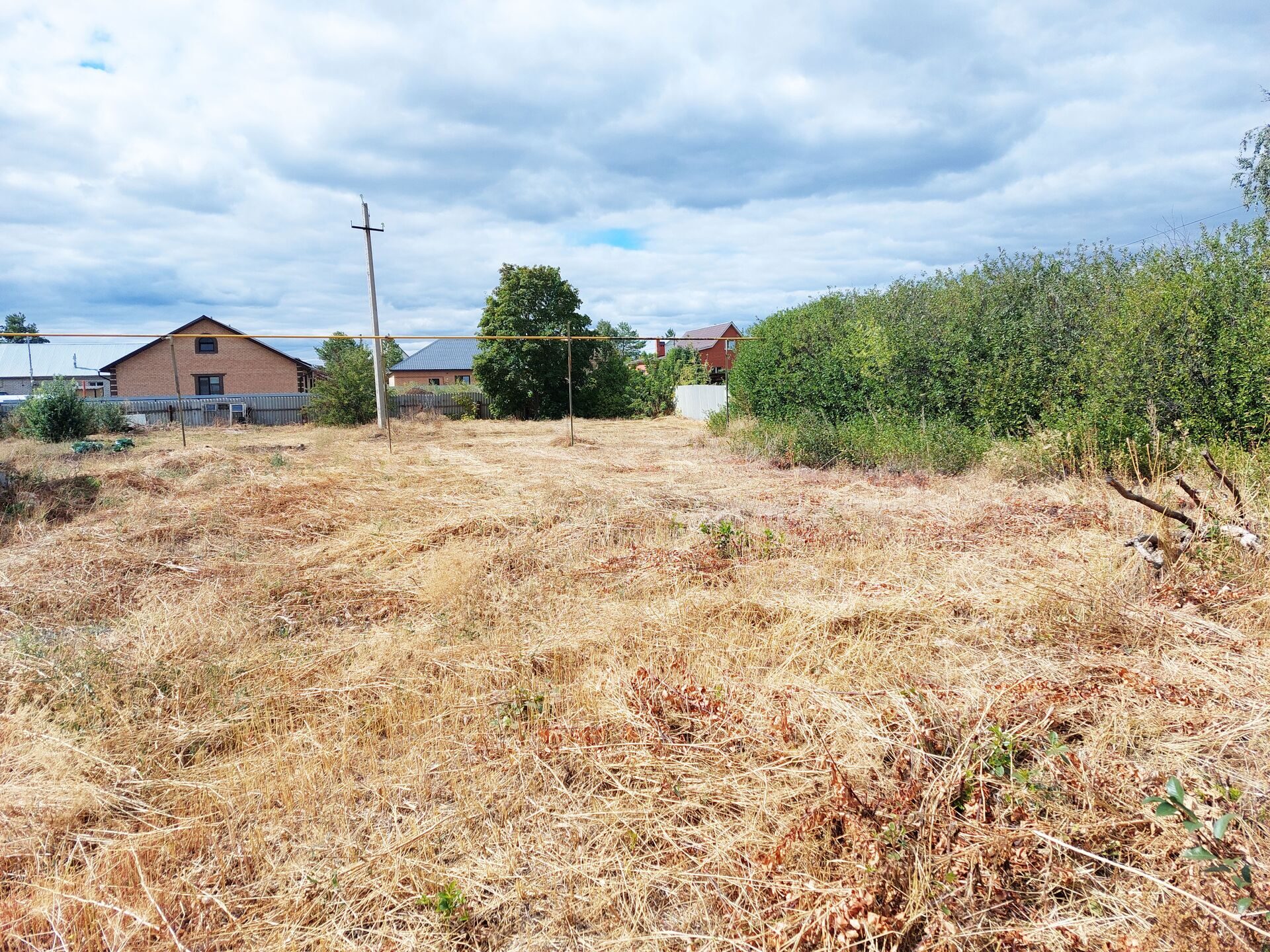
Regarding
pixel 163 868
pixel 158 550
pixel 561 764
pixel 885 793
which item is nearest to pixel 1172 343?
pixel 885 793

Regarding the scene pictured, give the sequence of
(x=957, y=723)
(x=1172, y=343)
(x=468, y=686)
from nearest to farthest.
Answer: (x=957, y=723)
(x=468, y=686)
(x=1172, y=343)

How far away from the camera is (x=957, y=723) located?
9.36ft

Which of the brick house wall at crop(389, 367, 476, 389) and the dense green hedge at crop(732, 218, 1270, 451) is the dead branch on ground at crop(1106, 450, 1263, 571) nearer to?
the dense green hedge at crop(732, 218, 1270, 451)

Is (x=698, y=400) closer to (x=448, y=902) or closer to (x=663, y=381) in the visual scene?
(x=663, y=381)

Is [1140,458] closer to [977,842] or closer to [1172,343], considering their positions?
[1172,343]

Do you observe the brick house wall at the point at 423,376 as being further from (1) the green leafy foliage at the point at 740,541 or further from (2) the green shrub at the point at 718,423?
(1) the green leafy foliage at the point at 740,541

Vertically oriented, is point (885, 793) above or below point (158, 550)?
below

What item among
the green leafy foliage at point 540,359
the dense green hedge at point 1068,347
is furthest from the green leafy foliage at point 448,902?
the green leafy foliage at point 540,359

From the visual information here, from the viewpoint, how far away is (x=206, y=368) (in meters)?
35.7

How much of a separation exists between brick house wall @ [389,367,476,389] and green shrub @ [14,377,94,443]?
116 feet

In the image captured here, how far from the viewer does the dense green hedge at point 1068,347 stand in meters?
7.29

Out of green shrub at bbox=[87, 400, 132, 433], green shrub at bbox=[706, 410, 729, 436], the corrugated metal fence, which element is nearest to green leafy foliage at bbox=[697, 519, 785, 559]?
green shrub at bbox=[706, 410, 729, 436]

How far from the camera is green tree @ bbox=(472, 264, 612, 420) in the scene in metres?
29.4

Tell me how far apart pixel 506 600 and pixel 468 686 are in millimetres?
1317
